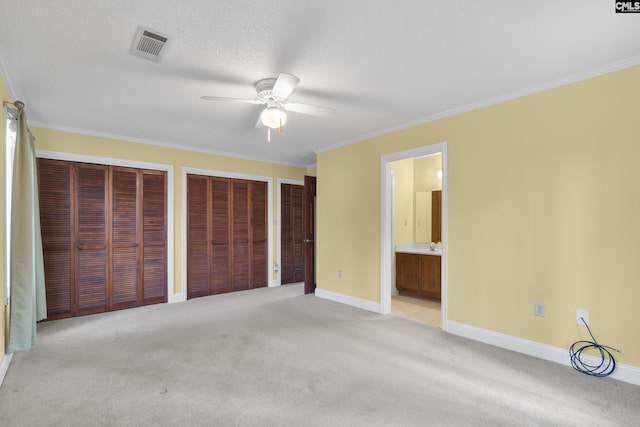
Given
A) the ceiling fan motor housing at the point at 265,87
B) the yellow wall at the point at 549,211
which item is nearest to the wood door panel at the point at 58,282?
the ceiling fan motor housing at the point at 265,87

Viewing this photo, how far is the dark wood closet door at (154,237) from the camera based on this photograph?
4484 millimetres

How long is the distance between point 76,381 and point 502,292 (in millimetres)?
3660

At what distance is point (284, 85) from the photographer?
2289mm

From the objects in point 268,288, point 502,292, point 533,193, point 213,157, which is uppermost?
point 213,157

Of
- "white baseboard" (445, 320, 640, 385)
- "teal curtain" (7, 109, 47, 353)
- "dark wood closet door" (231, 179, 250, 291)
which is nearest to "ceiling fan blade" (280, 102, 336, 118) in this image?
"teal curtain" (7, 109, 47, 353)

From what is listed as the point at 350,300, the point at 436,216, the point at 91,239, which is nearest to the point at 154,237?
the point at 91,239

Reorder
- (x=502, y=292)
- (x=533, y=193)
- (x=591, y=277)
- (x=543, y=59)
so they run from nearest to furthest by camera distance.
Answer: (x=543, y=59), (x=591, y=277), (x=533, y=193), (x=502, y=292)

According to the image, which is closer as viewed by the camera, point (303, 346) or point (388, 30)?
point (388, 30)

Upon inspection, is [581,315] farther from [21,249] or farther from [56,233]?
[56,233]

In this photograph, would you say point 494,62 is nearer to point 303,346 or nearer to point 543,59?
point 543,59

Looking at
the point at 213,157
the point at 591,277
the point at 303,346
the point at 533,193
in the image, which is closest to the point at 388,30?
the point at 533,193

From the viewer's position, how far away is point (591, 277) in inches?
96.5

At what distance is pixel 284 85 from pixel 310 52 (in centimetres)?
29

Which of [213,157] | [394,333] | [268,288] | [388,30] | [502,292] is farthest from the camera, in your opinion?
[268,288]
